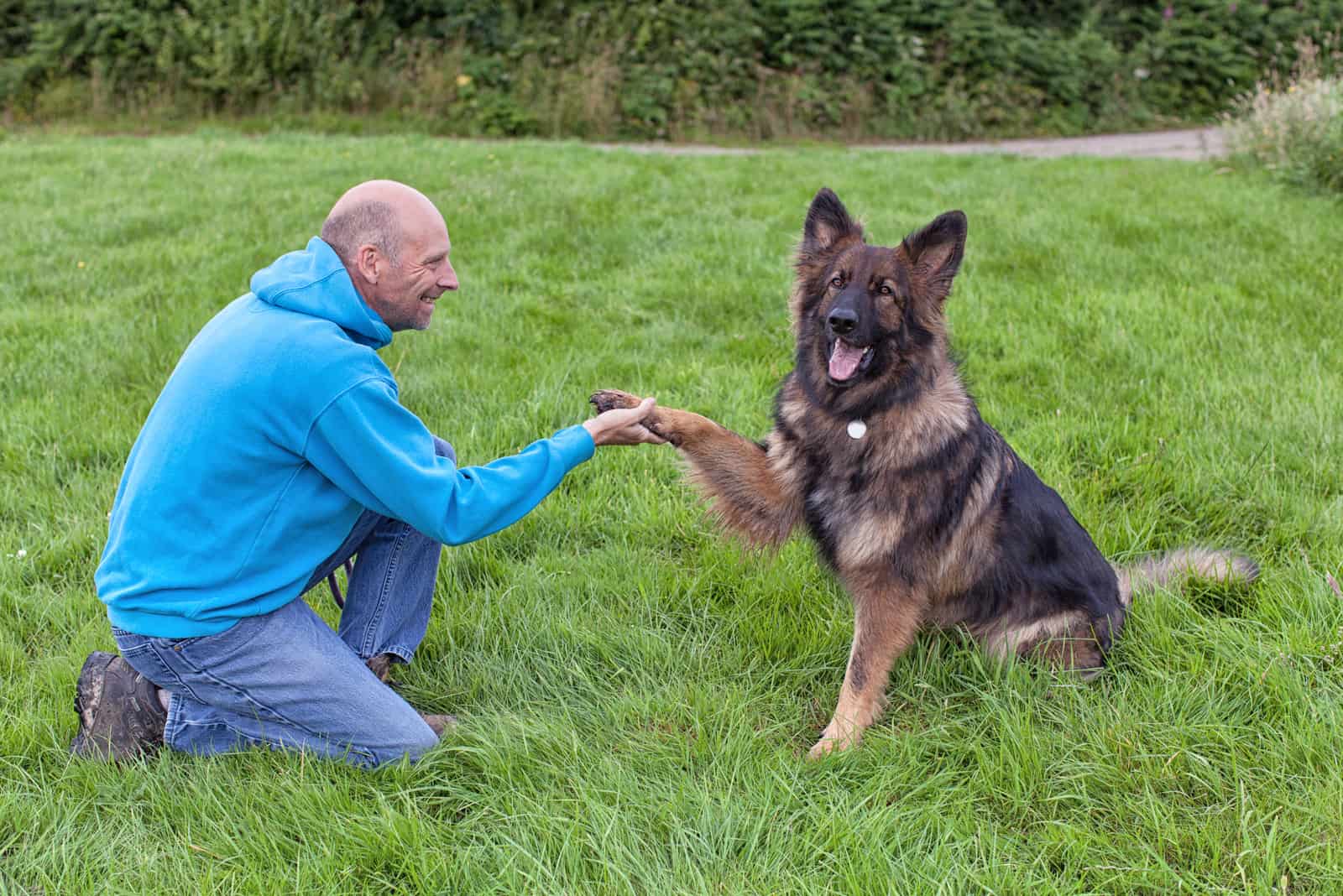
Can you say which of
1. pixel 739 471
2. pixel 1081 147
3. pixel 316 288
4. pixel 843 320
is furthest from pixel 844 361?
pixel 1081 147

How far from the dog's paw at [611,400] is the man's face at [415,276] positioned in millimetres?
567

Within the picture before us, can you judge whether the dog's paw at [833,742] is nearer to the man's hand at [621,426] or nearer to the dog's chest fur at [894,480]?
the dog's chest fur at [894,480]

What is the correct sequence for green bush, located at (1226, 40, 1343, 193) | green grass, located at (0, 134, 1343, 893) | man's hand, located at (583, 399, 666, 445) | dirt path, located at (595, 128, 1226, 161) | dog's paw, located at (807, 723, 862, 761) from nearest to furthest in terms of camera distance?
green grass, located at (0, 134, 1343, 893) < dog's paw, located at (807, 723, 862, 761) < man's hand, located at (583, 399, 666, 445) < green bush, located at (1226, 40, 1343, 193) < dirt path, located at (595, 128, 1226, 161)

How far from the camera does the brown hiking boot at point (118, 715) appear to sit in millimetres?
2576

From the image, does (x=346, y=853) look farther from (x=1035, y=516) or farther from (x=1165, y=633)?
(x=1165, y=633)

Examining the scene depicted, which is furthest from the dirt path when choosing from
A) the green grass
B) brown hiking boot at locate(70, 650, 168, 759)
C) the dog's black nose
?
brown hiking boot at locate(70, 650, 168, 759)

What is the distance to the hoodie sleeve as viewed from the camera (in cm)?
234

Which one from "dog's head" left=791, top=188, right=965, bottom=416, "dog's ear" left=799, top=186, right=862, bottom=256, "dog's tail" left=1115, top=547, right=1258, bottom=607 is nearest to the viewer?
"dog's head" left=791, top=188, right=965, bottom=416

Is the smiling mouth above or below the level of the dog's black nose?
below

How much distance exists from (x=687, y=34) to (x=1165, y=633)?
46.1 ft

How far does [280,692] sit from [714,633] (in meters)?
1.35

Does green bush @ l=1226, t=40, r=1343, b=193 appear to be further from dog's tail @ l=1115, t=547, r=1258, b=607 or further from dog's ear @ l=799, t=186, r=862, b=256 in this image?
dog's ear @ l=799, t=186, r=862, b=256

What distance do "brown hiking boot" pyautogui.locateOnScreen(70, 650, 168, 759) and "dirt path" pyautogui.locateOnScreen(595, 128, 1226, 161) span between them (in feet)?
34.8

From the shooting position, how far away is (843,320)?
2.85m
